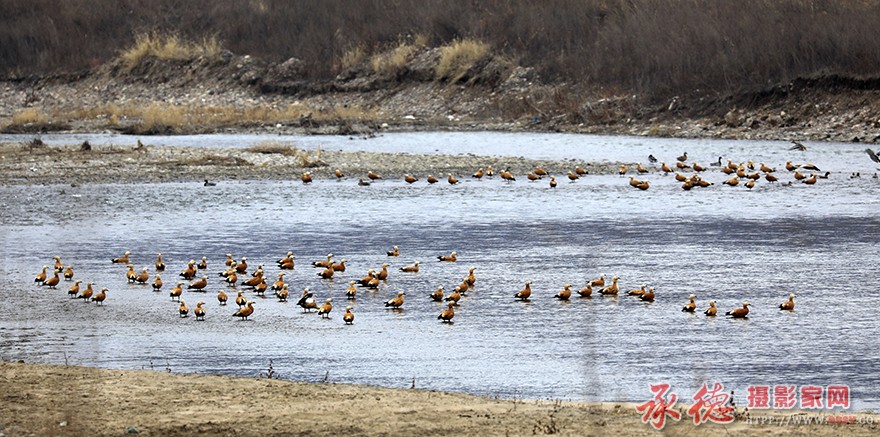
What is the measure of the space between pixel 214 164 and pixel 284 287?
65.7 feet

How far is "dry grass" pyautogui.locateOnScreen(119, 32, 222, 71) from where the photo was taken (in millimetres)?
69188

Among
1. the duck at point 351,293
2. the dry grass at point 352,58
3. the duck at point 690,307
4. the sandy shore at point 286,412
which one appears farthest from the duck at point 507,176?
the dry grass at point 352,58

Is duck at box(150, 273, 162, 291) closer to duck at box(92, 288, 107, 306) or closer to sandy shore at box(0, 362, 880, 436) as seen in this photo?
duck at box(92, 288, 107, 306)

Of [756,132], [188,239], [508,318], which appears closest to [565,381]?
[508,318]

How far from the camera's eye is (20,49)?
2933 inches

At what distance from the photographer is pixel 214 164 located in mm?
36688

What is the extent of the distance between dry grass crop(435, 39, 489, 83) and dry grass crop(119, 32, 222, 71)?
14395 mm

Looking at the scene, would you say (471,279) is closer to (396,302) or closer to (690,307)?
(396,302)

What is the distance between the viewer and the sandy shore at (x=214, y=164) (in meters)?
33.9

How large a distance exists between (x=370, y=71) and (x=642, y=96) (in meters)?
16.2

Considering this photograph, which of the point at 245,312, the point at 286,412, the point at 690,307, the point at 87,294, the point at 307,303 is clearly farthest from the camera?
the point at 87,294

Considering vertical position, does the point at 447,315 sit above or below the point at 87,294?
below

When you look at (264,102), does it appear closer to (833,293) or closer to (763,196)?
(763,196)

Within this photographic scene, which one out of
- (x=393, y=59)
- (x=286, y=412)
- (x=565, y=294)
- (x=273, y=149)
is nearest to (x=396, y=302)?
(x=565, y=294)
